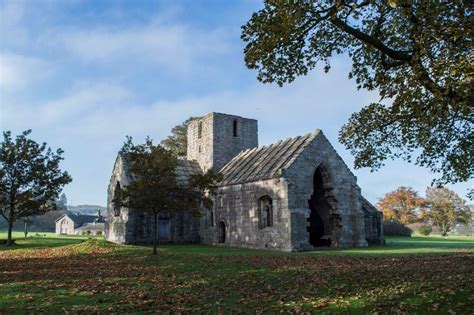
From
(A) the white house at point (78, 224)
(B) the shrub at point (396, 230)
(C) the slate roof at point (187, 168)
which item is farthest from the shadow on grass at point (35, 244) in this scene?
(A) the white house at point (78, 224)

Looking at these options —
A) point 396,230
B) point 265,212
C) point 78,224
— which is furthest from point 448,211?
point 78,224

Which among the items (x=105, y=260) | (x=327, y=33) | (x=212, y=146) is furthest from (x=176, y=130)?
(x=327, y=33)

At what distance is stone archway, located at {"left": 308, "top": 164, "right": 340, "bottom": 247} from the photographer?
30.0m

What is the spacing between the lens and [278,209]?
26.9 meters

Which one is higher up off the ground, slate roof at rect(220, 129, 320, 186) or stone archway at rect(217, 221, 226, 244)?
→ slate roof at rect(220, 129, 320, 186)

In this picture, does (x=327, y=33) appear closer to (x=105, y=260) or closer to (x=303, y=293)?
(x=303, y=293)

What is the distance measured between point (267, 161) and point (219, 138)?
32.2 feet

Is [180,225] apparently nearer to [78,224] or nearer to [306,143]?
[306,143]

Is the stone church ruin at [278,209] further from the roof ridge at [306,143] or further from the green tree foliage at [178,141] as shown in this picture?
the green tree foliage at [178,141]

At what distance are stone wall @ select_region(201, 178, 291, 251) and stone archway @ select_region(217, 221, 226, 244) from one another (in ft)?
0.73

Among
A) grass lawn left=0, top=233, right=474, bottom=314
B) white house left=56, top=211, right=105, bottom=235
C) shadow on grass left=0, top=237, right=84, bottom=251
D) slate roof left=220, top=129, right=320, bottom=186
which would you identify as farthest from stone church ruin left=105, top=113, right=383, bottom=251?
white house left=56, top=211, right=105, bottom=235

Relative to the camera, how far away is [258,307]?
913 centimetres

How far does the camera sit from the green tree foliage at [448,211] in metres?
64.4

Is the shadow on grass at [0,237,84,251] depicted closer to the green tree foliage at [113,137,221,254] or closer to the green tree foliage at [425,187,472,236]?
the green tree foliage at [113,137,221,254]
